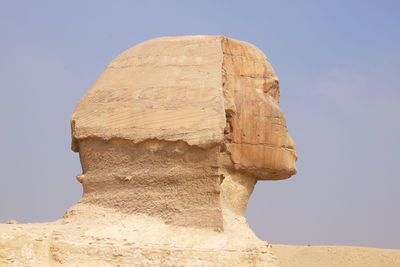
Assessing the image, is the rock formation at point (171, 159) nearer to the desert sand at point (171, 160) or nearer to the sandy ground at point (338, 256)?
the desert sand at point (171, 160)

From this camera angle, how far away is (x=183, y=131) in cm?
824

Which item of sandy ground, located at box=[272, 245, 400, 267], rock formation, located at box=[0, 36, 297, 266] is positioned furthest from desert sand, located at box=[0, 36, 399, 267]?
sandy ground, located at box=[272, 245, 400, 267]

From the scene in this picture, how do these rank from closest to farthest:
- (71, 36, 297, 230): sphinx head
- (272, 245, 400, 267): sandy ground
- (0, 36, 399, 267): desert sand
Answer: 1. (0, 36, 399, 267): desert sand
2. (71, 36, 297, 230): sphinx head
3. (272, 245, 400, 267): sandy ground

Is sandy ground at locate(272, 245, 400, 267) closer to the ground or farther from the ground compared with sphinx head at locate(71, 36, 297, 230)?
closer to the ground

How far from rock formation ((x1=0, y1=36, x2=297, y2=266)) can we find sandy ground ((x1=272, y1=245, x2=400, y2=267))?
2011cm

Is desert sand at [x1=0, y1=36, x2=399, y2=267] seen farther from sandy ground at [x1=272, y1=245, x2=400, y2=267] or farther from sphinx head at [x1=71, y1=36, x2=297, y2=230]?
sandy ground at [x1=272, y1=245, x2=400, y2=267]

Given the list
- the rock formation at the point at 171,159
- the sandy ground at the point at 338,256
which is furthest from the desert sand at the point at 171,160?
the sandy ground at the point at 338,256

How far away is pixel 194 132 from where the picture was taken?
819 cm

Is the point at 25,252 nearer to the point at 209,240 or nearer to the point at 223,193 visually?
the point at 209,240

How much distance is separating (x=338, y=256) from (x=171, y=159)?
23221mm

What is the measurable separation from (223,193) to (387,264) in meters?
21.5

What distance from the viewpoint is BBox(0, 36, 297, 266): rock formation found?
7453 mm

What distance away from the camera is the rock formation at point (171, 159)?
7.45 metres

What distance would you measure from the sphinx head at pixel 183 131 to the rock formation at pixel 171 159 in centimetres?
2
